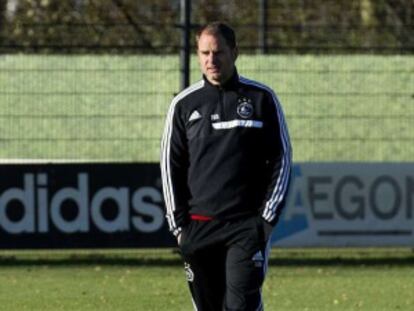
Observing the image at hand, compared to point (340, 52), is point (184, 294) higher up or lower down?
lower down

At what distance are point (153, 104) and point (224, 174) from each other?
10.2m

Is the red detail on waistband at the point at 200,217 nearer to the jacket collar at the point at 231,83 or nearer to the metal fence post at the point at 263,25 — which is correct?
the jacket collar at the point at 231,83

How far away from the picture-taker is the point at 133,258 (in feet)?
55.8

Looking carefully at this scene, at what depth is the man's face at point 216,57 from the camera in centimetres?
773

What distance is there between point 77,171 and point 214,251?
856 cm

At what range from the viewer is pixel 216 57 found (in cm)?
775

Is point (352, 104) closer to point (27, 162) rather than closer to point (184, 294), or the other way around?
point (27, 162)

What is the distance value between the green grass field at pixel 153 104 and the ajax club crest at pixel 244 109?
9752 mm

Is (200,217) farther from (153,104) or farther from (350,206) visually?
(153,104)

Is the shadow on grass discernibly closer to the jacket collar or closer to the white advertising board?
the white advertising board

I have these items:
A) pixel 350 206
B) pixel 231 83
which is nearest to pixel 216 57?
pixel 231 83

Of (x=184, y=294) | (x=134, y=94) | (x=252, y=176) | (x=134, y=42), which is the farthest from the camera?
(x=134, y=42)

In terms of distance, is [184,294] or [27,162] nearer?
[184,294]

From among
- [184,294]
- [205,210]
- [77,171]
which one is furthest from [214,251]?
[77,171]
